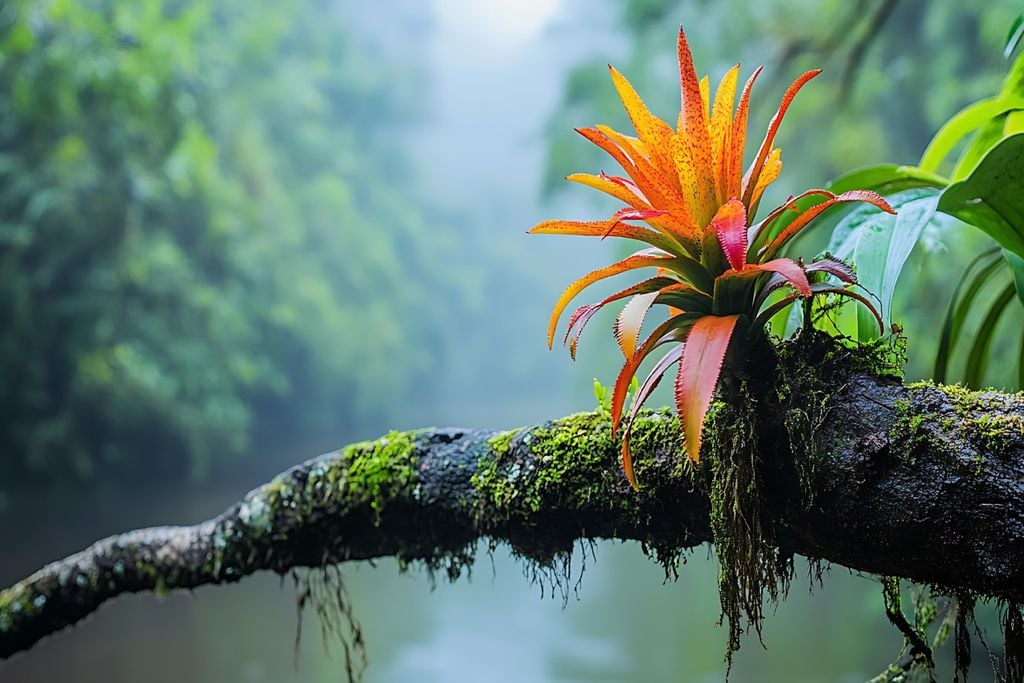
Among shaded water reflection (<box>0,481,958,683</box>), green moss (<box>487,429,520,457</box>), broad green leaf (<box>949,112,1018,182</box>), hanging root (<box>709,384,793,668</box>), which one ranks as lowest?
shaded water reflection (<box>0,481,958,683</box>)

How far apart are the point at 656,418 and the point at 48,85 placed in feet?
15.5

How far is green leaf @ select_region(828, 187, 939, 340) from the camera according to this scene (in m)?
0.86

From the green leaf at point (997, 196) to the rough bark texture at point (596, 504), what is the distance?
231 mm

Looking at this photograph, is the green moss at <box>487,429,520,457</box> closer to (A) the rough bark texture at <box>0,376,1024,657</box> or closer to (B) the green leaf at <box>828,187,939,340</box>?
(A) the rough bark texture at <box>0,376,1024,657</box>

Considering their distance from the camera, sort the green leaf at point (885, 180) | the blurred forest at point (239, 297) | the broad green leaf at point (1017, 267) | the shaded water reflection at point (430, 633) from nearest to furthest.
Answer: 1. the broad green leaf at point (1017, 267)
2. the green leaf at point (885, 180)
3. the shaded water reflection at point (430, 633)
4. the blurred forest at point (239, 297)

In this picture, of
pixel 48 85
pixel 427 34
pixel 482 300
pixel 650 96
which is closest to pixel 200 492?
pixel 48 85

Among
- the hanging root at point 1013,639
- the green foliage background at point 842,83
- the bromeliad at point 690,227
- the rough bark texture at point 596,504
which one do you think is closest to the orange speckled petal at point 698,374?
the bromeliad at point 690,227

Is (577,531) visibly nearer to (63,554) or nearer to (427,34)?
(63,554)

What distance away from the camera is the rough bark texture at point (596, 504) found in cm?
74

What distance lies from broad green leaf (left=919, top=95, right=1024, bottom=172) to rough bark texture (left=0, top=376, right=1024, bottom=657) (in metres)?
0.52

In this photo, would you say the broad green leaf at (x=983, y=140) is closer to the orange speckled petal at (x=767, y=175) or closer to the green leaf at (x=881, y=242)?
the green leaf at (x=881, y=242)

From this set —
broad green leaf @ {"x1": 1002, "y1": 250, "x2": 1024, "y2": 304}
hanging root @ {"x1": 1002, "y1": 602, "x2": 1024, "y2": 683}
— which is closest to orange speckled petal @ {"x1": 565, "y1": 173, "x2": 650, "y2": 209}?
broad green leaf @ {"x1": 1002, "y1": 250, "x2": 1024, "y2": 304}

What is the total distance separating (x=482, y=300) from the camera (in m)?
14.6

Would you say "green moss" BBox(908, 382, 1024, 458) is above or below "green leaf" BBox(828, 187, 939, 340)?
below
